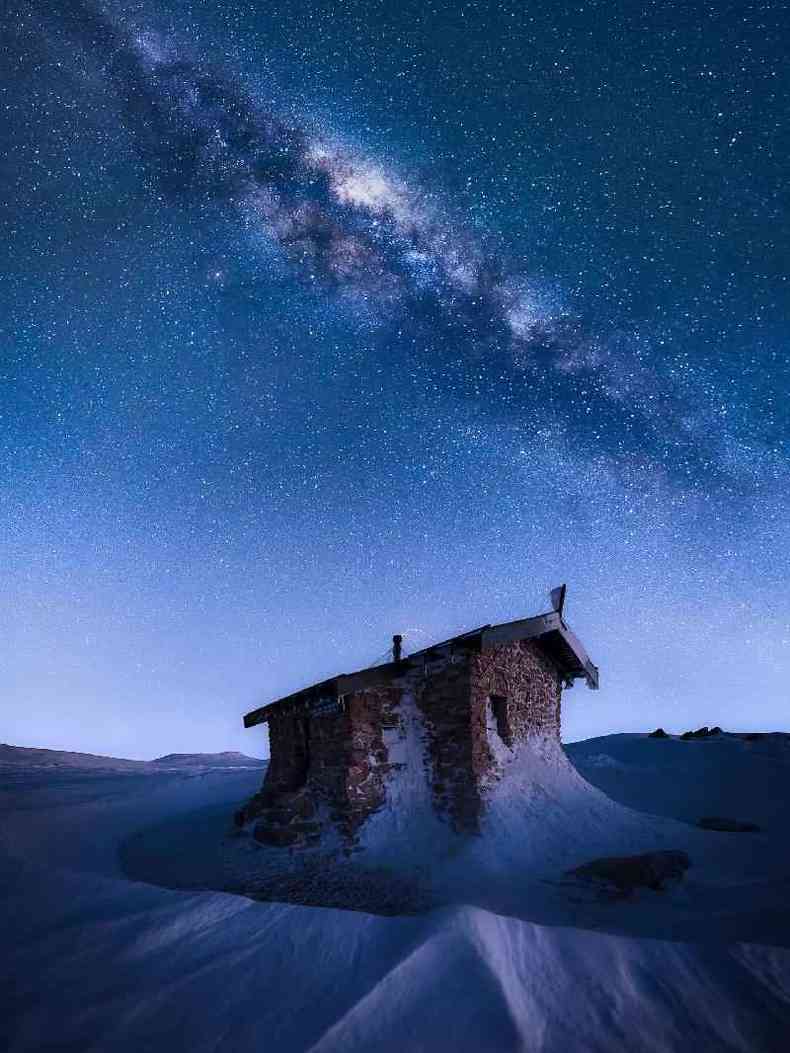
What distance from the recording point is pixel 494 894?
8.92 m

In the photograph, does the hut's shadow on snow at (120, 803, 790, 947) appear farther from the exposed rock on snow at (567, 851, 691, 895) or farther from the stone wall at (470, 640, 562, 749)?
the stone wall at (470, 640, 562, 749)

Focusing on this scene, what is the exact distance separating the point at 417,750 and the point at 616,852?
461 cm

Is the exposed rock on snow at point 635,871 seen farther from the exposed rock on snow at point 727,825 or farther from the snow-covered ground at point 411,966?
the exposed rock on snow at point 727,825

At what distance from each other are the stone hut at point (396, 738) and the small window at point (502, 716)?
24 millimetres

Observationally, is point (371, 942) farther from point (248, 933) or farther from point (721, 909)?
point (721, 909)

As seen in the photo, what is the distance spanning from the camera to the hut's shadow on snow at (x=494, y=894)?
743 centimetres

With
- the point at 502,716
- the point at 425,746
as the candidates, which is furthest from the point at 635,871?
the point at 425,746

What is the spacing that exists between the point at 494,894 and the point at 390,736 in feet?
12.4

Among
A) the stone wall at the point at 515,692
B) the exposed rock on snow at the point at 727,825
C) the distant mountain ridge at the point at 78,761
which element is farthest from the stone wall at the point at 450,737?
the distant mountain ridge at the point at 78,761

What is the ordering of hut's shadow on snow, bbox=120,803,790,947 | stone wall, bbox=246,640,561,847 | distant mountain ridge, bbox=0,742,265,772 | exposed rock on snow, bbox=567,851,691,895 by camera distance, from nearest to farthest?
hut's shadow on snow, bbox=120,803,790,947, exposed rock on snow, bbox=567,851,691,895, stone wall, bbox=246,640,561,847, distant mountain ridge, bbox=0,742,265,772

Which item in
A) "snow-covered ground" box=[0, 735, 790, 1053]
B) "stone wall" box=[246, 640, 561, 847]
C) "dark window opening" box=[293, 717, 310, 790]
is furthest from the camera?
→ "dark window opening" box=[293, 717, 310, 790]

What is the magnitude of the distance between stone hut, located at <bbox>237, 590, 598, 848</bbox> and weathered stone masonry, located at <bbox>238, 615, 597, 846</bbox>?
0.02 meters

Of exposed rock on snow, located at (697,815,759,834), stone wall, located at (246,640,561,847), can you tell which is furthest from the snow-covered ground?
exposed rock on snow, located at (697,815,759,834)

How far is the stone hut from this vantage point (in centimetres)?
1131
